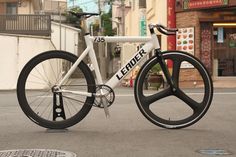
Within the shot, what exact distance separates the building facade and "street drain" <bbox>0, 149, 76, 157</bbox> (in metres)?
17.8

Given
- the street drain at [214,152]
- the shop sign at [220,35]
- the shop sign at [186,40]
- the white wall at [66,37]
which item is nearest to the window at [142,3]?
the white wall at [66,37]

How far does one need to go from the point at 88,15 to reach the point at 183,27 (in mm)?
16893

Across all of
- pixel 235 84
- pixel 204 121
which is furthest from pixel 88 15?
pixel 235 84

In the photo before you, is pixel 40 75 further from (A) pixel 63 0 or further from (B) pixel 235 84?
(A) pixel 63 0

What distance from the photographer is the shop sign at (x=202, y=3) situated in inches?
886

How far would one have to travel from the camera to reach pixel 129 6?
43344mm

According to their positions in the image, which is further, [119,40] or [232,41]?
[232,41]

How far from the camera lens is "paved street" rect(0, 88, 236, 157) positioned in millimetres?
5812

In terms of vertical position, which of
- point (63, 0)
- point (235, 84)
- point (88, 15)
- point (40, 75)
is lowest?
point (235, 84)

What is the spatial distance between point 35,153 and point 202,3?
18279 millimetres

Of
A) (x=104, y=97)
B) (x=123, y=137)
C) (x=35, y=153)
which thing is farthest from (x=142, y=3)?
(x=35, y=153)

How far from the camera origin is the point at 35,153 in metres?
5.68

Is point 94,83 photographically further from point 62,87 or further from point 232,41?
point 232,41

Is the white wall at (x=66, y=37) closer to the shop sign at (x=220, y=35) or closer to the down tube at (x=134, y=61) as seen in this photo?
the shop sign at (x=220, y=35)
